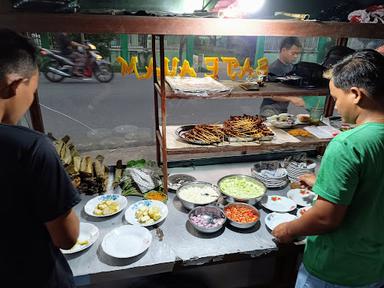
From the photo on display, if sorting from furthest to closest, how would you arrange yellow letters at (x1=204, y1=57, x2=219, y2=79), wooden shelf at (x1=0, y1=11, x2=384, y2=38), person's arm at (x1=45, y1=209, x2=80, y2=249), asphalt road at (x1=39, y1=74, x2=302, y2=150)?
1. asphalt road at (x1=39, y1=74, x2=302, y2=150)
2. yellow letters at (x1=204, y1=57, x2=219, y2=79)
3. wooden shelf at (x1=0, y1=11, x2=384, y2=38)
4. person's arm at (x1=45, y1=209, x2=80, y2=249)

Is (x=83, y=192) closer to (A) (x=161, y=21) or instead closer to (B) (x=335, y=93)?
(A) (x=161, y=21)

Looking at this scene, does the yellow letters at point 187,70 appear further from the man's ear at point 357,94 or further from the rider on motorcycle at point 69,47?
the rider on motorcycle at point 69,47

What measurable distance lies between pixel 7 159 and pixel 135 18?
1.38 m

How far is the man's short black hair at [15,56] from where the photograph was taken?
1.24 meters

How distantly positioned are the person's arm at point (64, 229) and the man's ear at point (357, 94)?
5.26 ft

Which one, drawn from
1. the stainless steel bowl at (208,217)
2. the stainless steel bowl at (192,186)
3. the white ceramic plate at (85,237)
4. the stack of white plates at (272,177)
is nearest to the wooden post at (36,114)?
the white ceramic plate at (85,237)

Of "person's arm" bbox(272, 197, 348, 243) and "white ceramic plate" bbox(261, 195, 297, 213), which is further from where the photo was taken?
"white ceramic plate" bbox(261, 195, 297, 213)

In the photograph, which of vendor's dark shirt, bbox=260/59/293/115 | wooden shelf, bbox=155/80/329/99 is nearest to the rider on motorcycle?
vendor's dark shirt, bbox=260/59/293/115

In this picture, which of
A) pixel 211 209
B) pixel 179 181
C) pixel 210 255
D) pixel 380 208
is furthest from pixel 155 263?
pixel 380 208

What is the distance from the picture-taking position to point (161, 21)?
2094mm

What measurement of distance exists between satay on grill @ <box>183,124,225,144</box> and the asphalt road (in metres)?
4.31

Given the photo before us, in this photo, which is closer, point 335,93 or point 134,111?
point 335,93

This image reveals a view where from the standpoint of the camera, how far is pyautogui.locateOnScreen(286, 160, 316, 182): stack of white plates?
320cm

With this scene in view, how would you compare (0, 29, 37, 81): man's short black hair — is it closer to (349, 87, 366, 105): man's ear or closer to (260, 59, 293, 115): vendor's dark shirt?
(349, 87, 366, 105): man's ear
